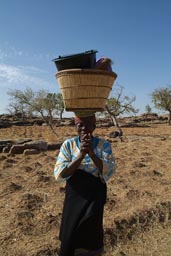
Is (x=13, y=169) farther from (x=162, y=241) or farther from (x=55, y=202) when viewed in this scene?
(x=162, y=241)

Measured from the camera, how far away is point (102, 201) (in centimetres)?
217

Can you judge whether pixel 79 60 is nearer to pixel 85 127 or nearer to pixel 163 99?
pixel 85 127

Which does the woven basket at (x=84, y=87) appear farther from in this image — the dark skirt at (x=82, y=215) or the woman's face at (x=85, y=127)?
the dark skirt at (x=82, y=215)

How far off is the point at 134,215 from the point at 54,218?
1.05 metres

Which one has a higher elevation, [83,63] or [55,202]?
[83,63]

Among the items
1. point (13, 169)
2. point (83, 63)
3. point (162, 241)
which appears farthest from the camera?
point (13, 169)

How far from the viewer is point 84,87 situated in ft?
6.51

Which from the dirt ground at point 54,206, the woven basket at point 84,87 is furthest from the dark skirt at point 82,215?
the dirt ground at point 54,206

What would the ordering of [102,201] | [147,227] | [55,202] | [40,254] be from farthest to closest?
[55,202], [147,227], [40,254], [102,201]

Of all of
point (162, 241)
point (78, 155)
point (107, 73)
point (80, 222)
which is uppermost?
point (107, 73)

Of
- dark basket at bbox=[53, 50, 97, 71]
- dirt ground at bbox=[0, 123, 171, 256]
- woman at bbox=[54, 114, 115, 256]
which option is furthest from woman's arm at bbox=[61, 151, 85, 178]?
dirt ground at bbox=[0, 123, 171, 256]

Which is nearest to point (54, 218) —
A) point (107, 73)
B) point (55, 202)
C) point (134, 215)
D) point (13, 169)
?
point (55, 202)

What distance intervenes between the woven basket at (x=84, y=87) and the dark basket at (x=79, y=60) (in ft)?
0.23

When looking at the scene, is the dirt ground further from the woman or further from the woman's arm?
the woman's arm
